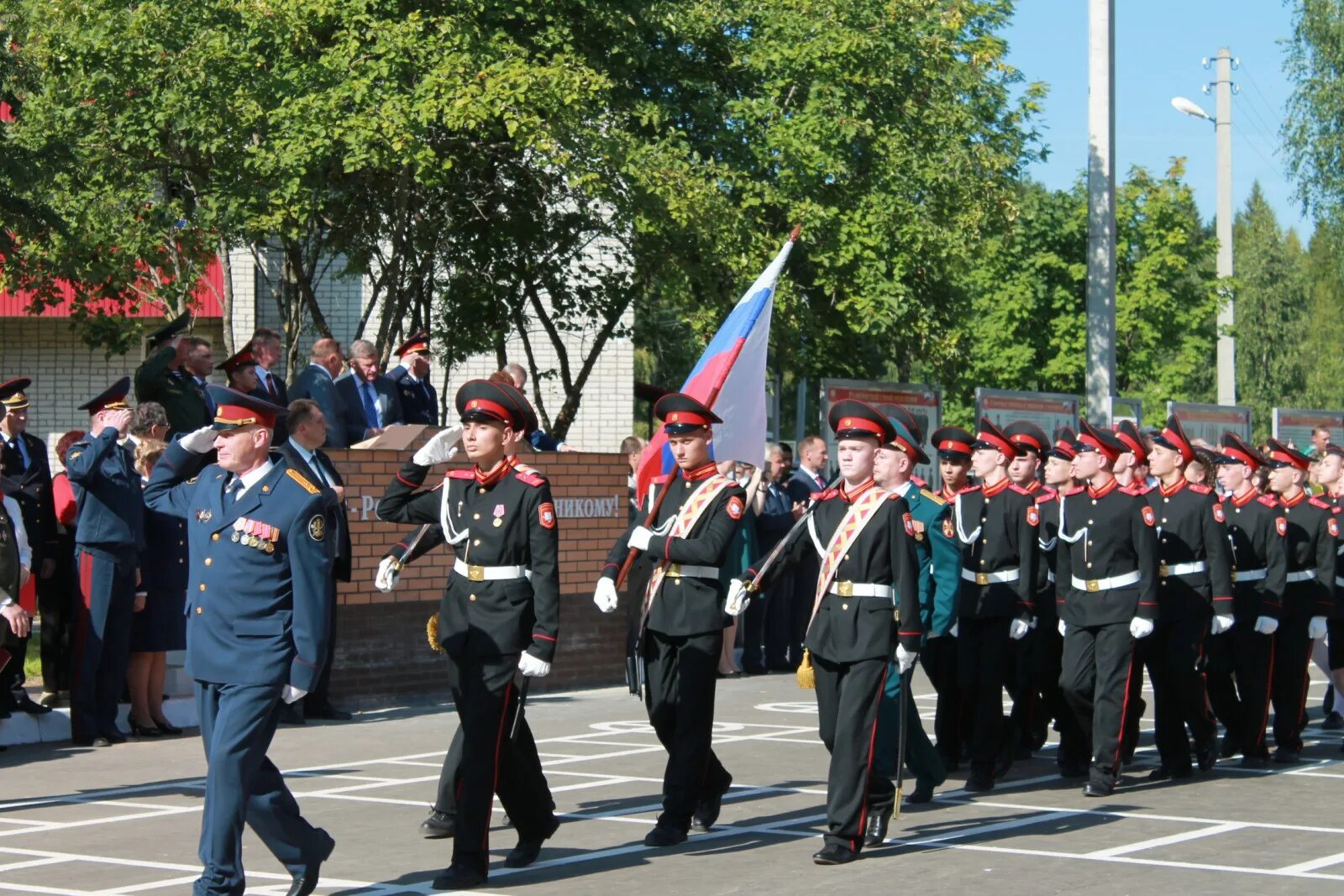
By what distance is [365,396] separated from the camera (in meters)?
15.3

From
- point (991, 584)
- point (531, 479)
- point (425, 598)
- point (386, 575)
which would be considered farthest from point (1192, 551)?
point (425, 598)

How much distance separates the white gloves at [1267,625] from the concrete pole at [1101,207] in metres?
7.37

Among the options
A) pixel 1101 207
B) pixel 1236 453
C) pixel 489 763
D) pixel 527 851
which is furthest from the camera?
pixel 1101 207

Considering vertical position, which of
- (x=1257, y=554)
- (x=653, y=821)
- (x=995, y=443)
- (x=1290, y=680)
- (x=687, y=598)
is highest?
(x=995, y=443)

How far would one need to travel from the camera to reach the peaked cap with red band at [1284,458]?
13.7 metres

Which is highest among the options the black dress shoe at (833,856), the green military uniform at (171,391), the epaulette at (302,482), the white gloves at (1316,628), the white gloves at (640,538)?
the green military uniform at (171,391)

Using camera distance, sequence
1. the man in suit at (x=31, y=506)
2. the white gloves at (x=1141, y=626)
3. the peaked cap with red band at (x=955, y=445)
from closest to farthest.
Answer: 1. the white gloves at (x=1141, y=626)
2. the peaked cap with red band at (x=955, y=445)
3. the man in suit at (x=31, y=506)

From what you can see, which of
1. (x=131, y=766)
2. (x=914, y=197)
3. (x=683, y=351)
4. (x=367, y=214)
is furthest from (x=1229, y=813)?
(x=683, y=351)

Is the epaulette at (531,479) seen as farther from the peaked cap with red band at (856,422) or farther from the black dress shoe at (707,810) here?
the black dress shoe at (707,810)

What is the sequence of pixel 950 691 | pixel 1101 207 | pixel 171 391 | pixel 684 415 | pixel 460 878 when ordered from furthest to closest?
pixel 1101 207
pixel 171 391
pixel 950 691
pixel 684 415
pixel 460 878

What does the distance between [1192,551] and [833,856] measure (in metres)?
4.50

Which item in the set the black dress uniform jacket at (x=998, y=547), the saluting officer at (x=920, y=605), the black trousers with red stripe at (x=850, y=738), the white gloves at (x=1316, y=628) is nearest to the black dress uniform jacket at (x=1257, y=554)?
the white gloves at (x=1316, y=628)

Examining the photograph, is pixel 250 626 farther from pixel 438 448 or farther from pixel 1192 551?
pixel 1192 551

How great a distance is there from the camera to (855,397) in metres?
17.9
